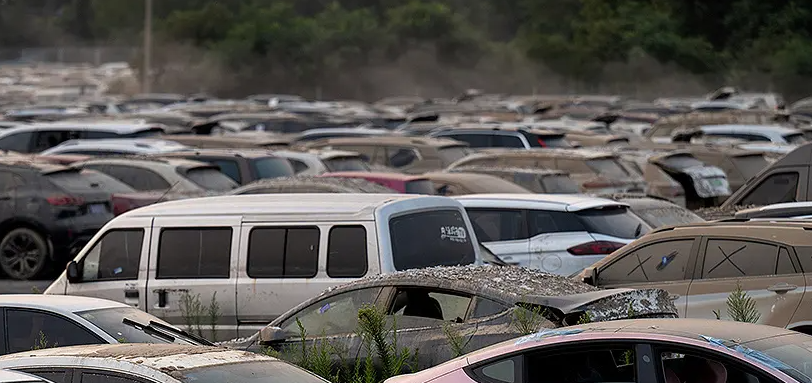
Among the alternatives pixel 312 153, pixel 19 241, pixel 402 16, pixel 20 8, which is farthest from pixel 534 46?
pixel 19 241

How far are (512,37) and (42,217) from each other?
6151cm

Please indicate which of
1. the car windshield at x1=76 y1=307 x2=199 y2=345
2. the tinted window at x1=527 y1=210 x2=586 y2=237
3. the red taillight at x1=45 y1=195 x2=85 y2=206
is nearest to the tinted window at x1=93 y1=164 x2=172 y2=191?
the red taillight at x1=45 y1=195 x2=85 y2=206

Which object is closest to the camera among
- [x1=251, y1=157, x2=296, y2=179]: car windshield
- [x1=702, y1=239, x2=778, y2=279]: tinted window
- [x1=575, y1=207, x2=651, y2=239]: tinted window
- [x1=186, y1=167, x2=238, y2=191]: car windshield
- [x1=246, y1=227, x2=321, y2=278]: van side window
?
[x1=702, y1=239, x2=778, y2=279]: tinted window

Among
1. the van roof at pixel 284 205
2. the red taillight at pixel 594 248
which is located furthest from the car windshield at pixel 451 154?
the van roof at pixel 284 205

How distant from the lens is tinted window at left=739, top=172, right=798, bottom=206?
15.7 metres

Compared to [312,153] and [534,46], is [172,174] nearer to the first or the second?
[312,153]

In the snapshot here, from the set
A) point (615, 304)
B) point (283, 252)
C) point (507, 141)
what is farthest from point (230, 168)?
point (615, 304)

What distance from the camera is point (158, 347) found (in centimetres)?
750

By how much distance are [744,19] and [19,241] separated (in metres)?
55.6

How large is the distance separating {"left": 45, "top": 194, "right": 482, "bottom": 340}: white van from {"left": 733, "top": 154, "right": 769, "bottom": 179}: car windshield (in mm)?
13162

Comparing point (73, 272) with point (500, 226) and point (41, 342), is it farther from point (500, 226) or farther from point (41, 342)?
point (500, 226)

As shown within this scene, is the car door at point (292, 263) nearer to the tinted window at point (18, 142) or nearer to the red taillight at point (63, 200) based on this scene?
the red taillight at point (63, 200)

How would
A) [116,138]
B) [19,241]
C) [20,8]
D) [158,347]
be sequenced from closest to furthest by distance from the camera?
[158,347]
[19,241]
[116,138]
[20,8]

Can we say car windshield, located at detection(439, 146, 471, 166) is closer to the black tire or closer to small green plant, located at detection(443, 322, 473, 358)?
the black tire
